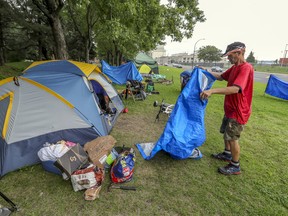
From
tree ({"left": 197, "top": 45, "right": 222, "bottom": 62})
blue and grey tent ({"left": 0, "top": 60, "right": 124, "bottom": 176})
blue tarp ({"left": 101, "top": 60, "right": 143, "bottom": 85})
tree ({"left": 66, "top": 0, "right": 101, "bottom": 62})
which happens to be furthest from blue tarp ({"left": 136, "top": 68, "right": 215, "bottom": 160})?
tree ({"left": 197, "top": 45, "right": 222, "bottom": 62})

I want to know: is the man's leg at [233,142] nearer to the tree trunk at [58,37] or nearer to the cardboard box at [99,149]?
the cardboard box at [99,149]

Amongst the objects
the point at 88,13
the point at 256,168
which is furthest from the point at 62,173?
the point at 88,13

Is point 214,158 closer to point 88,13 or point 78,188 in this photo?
point 78,188

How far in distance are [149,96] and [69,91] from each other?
5.49 m

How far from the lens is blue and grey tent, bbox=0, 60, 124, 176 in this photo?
108 inches

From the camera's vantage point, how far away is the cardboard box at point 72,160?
7.99 ft

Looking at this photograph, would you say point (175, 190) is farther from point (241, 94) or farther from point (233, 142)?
point (241, 94)

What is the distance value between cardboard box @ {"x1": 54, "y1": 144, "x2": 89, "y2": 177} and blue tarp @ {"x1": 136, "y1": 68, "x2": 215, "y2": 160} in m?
1.18

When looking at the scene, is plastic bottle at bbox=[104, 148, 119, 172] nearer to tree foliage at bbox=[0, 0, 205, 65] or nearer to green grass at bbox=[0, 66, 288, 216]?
green grass at bbox=[0, 66, 288, 216]

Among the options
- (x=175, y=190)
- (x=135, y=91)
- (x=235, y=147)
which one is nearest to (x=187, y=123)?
(x=235, y=147)

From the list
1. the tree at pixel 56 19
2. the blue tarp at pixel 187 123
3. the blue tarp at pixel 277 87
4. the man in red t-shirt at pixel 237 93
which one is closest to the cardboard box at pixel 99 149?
the blue tarp at pixel 187 123

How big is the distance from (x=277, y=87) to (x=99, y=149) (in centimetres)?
1060

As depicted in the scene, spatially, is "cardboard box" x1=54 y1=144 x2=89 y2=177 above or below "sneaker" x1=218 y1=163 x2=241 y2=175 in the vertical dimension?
above

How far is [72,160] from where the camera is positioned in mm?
2570
